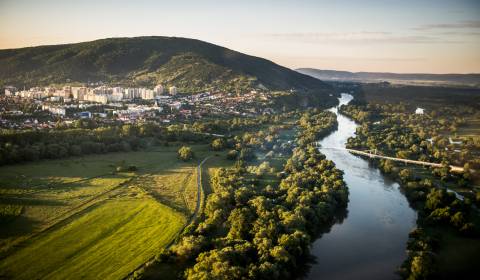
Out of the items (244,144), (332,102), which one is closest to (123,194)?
(244,144)

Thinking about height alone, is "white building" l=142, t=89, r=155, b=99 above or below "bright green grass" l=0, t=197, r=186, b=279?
above

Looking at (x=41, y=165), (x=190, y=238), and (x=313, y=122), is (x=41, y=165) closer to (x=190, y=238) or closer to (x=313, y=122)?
(x=190, y=238)

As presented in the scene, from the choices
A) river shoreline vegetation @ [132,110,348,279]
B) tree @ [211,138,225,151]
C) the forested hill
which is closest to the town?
the forested hill

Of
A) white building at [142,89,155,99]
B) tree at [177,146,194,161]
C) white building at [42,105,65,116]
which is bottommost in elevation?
tree at [177,146,194,161]

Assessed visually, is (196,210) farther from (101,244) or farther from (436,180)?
(436,180)

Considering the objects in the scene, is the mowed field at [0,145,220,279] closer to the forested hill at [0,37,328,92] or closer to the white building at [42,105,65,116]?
the white building at [42,105,65,116]
